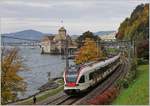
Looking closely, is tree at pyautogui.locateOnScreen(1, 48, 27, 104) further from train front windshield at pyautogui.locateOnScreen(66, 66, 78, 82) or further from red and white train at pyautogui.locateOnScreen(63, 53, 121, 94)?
train front windshield at pyautogui.locateOnScreen(66, 66, 78, 82)

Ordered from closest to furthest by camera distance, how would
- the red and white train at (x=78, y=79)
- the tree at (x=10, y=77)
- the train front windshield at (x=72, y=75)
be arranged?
the red and white train at (x=78, y=79), the train front windshield at (x=72, y=75), the tree at (x=10, y=77)

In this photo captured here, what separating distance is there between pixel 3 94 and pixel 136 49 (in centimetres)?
3823

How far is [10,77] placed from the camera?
4444cm

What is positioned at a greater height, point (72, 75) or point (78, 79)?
point (72, 75)

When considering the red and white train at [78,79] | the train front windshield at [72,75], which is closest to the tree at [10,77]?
the red and white train at [78,79]

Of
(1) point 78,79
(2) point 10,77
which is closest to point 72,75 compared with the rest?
(1) point 78,79

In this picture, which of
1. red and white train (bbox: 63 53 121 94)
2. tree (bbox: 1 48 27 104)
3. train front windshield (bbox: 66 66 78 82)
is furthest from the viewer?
tree (bbox: 1 48 27 104)

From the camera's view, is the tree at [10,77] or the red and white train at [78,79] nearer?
the red and white train at [78,79]

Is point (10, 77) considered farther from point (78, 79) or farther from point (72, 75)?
point (78, 79)

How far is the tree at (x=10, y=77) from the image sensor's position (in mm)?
43469

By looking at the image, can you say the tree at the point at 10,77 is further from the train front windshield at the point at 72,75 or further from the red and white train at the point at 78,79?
the train front windshield at the point at 72,75

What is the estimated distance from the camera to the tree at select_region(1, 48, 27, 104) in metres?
43.5

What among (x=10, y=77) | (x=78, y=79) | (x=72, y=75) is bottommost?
(x=10, y=77)

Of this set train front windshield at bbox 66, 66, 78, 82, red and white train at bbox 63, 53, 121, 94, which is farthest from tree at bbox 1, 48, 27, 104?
train front windshield at bbox 66, 66, 78, 82
